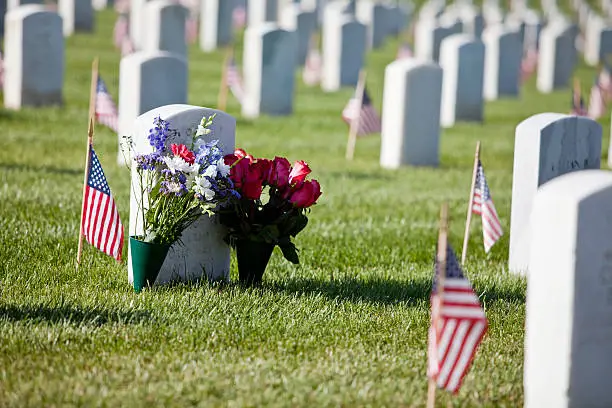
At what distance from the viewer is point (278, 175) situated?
22.3 ft

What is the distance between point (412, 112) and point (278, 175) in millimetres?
7207

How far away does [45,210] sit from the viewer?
9258mm

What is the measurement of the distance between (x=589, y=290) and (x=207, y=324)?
2.22 meters

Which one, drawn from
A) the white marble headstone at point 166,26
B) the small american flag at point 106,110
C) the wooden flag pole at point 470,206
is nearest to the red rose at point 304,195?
the wooden flag pole at point 470,206

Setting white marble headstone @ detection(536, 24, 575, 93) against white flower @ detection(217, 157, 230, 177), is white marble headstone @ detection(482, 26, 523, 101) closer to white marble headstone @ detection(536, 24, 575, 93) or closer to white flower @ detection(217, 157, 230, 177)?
white marble headstone @ detection(536, 24, 575, 93)

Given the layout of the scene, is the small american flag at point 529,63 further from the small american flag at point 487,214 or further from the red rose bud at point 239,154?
the red rose bud at point 239,154

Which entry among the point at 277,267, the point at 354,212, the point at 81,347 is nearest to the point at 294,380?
the point at 81,347

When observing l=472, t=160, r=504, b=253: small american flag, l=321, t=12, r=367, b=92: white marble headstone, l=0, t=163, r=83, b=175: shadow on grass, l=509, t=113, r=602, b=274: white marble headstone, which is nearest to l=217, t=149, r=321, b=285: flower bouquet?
l=472, t=160, r=504, b=253: small american flag

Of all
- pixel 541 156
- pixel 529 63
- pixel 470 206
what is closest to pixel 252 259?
pixel 470 206

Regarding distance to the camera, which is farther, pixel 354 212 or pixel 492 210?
pixel 354 212

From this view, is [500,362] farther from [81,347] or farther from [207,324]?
[81,347]

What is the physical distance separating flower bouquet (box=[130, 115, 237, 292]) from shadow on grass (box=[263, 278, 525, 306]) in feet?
2.46

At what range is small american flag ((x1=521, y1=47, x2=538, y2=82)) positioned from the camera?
28077mm

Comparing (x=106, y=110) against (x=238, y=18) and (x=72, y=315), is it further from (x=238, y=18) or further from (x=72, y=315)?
(x=238, y=18)
